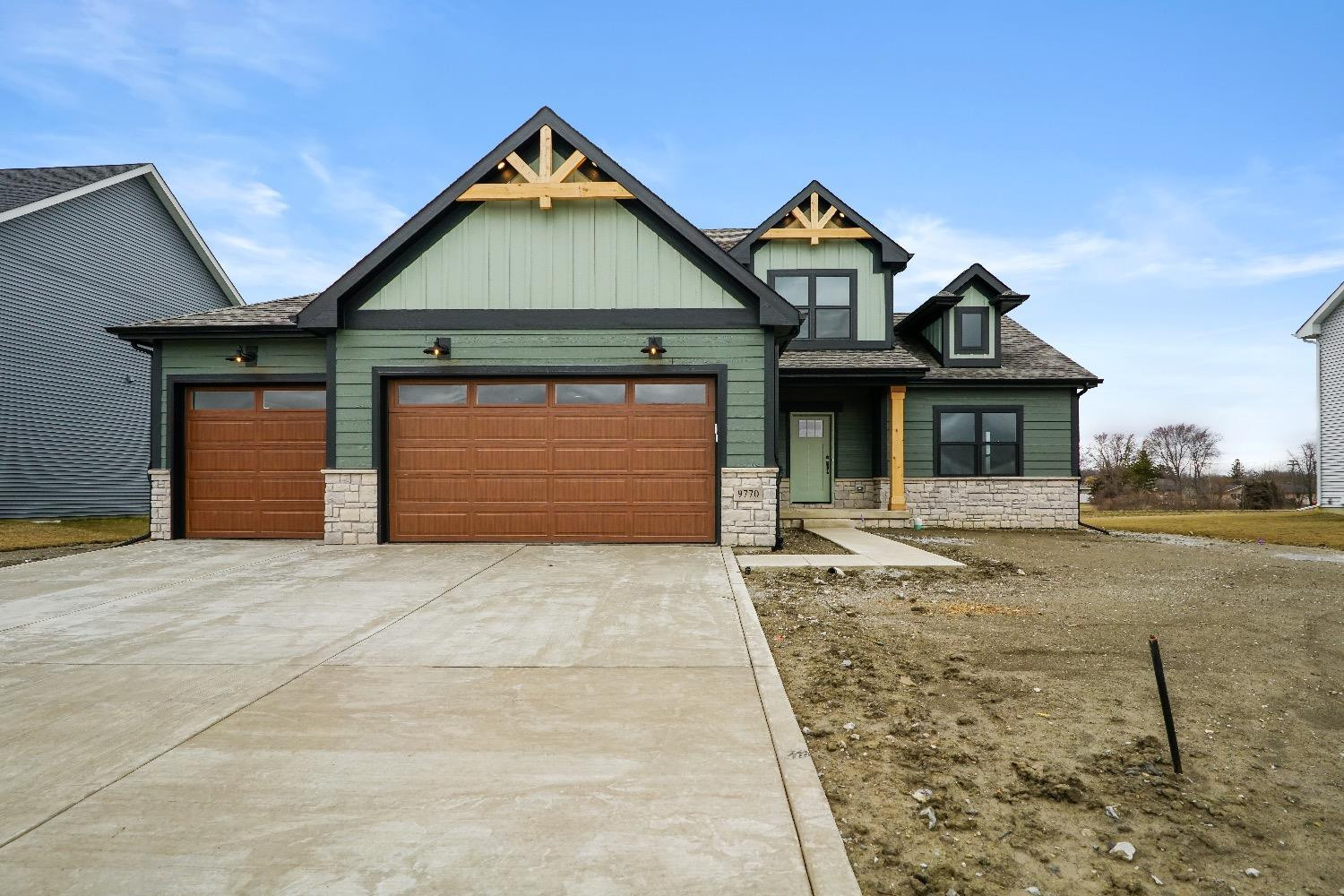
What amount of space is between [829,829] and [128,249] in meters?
22.9

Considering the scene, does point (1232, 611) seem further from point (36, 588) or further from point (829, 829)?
point (36, 588)

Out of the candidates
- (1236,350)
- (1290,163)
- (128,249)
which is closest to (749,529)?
(128,249)

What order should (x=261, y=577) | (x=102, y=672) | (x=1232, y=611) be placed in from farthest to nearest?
(x=261, y=577) < (x=1232, y=611) < (x=102, y=672)

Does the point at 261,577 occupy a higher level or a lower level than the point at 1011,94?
lower

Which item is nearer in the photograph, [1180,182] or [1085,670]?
[1085,670]

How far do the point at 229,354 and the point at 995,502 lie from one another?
15184 millimetres

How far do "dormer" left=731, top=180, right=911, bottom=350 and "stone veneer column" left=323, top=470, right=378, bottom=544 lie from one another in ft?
29.2

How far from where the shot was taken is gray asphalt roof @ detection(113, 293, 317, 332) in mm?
10305

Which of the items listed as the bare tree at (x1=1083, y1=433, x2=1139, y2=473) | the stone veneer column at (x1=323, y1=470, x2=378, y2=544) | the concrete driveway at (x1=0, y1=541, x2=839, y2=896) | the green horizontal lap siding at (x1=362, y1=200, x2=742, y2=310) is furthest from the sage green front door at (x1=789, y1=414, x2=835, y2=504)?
the bare tree at (x1=1083, y1=433, x2=1139, y2=473)

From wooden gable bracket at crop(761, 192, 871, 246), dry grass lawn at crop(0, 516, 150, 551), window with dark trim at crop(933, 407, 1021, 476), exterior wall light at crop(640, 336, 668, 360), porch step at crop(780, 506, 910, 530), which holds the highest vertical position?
wooden gable bracket at crop(761, 192, 871, 246)

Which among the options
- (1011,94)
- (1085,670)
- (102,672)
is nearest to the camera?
(102,672)

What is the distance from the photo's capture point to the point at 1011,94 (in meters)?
17.0

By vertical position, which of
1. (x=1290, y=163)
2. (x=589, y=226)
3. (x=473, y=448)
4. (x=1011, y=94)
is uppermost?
(x=1011, y=94)

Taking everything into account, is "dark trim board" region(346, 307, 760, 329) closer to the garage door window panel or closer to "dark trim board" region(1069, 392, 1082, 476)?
the garage door window panel
